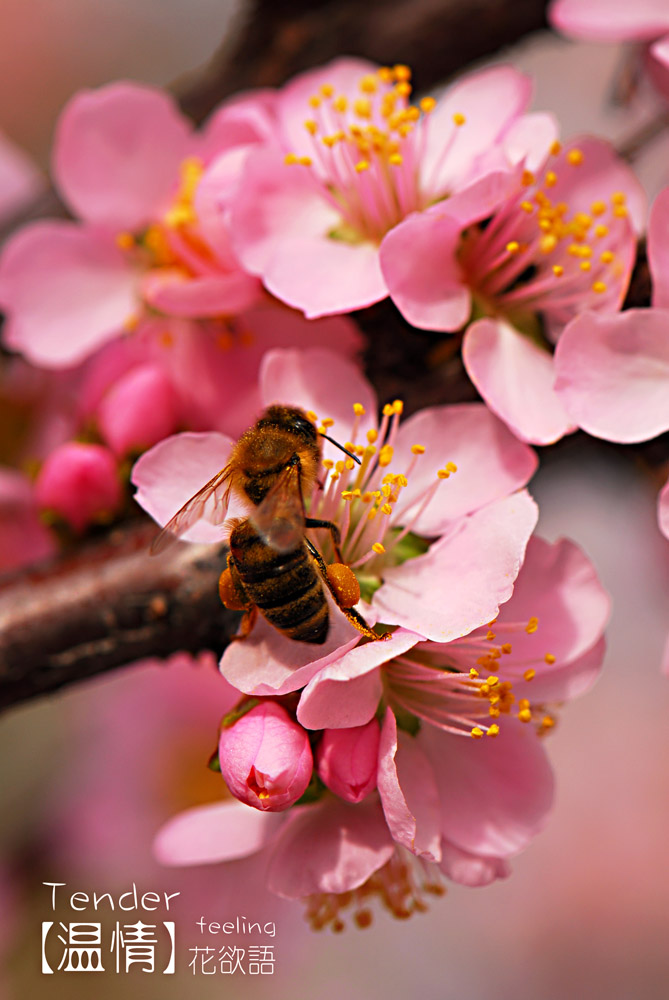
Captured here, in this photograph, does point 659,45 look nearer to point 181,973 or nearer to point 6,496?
point 6,496

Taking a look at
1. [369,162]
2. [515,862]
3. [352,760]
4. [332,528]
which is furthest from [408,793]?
[515,862]

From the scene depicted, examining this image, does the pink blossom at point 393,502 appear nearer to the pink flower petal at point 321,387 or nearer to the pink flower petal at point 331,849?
the pink flower petal at point 321,387

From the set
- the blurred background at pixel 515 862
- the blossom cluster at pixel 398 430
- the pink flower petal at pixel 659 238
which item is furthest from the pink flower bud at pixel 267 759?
the blurred background at pixel 515 862

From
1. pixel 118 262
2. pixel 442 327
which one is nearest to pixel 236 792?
pixel 442 327

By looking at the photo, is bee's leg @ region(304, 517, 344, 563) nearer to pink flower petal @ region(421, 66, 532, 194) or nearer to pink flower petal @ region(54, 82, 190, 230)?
pink flower petal @ region(421, 66, 532, 194)

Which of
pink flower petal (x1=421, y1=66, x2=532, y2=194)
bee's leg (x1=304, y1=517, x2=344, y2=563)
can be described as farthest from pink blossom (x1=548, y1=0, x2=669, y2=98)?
bee's leg (x1=304, y1=517, x2=344, y2=563)

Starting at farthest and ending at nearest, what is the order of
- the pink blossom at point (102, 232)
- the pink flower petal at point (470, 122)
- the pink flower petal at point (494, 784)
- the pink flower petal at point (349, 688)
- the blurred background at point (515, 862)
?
the blurred background at point (515, 862), the pink blossom at point (102, 232), the pink flower petal at point (470, 122), the pink flower petal at point (494, 784), the pink flower petal at point (349, 688)

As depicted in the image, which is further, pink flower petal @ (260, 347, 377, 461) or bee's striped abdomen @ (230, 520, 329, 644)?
pink flower petal @ (260, 347, 377, 461)
